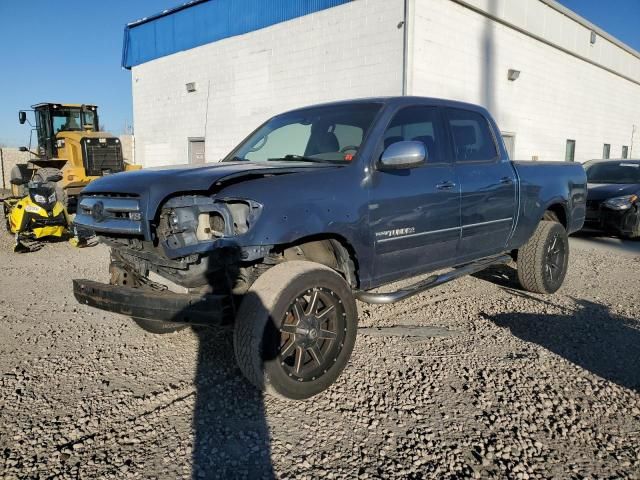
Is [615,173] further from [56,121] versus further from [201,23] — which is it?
[56,121]

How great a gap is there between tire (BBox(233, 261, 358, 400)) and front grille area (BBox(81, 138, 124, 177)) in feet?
37.3

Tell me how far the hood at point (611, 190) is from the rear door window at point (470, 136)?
5.64 metres

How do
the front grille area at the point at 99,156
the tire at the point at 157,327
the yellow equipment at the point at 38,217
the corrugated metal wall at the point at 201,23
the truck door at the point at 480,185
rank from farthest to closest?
the corrugated metal wall at the point at 201,23 < the front grille area at the point at 99,156 < the yellow equipment at the point at 38,217 < the truck door at the point at 480,185 < the tire at the point at 157,327

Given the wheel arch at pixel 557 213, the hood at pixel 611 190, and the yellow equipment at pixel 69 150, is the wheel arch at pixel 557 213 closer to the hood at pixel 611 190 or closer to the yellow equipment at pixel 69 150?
the hood at pixel 611 190

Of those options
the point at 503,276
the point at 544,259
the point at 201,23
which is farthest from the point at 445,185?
the point at 201,23

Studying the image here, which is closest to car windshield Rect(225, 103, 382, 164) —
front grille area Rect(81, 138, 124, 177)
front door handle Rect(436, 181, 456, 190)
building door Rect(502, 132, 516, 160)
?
front door handle Rect(436, 181, 456, 190)

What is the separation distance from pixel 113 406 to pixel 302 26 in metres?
12.4

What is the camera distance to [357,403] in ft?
10.0

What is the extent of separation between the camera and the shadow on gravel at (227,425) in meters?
2.42

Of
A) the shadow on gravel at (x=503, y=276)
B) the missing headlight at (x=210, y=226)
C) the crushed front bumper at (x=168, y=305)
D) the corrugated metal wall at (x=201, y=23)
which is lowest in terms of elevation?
the shadow on gravel at (x=503, y=276)

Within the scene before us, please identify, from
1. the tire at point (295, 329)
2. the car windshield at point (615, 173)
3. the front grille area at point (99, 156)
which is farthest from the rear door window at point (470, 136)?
the front grille area at point (99, 156)

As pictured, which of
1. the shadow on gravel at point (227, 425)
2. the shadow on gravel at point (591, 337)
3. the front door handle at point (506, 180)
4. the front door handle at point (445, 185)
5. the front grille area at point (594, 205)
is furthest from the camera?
the front grille area at point (594, 205)

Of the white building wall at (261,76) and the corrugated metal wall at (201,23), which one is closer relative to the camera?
the white building wall at (261,76)

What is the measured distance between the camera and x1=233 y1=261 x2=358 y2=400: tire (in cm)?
288
